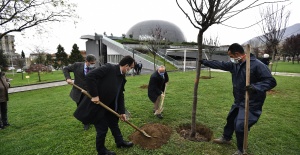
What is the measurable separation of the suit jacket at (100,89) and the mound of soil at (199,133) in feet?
6.51

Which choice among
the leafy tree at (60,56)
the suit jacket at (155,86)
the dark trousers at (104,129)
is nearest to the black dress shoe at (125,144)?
the dark trousers at (104,129)

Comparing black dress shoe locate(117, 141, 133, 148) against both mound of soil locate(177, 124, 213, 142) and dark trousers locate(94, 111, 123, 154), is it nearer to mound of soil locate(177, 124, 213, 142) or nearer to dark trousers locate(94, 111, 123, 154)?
dark trousers locate(94, 111, 123, 154)

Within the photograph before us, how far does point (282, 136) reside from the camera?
403 centimetres

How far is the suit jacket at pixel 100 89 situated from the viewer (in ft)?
9.31

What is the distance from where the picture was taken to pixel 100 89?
304 centimetres

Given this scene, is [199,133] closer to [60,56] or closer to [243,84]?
[243,84]

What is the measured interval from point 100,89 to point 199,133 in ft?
8.87

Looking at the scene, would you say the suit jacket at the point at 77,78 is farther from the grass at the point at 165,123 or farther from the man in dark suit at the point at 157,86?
the man in dark suit at the point at 157,86

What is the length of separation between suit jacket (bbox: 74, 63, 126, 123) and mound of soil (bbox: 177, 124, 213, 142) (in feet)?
6.51

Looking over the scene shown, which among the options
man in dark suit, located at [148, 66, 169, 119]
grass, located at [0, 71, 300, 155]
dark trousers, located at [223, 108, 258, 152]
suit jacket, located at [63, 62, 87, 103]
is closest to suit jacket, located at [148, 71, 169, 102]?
man in dark suit, located at [148, 66, 169, 119]

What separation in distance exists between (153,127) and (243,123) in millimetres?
2006

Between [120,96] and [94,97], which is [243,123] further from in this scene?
[94,97]

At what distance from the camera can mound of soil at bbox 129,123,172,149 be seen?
366 cm

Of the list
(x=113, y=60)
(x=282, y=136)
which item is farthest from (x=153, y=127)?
(x=113, y=60)
